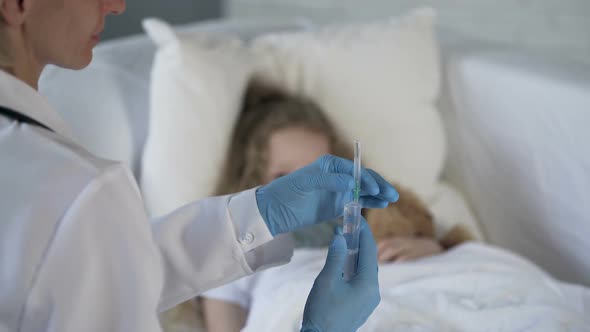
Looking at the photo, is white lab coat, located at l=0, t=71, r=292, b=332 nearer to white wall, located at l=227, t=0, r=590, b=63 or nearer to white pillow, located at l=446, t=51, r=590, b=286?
white pillow, located at l=446, t=51, r=590, b=286

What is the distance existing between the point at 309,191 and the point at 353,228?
7 centimetres

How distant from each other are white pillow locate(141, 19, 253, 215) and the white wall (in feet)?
3.14

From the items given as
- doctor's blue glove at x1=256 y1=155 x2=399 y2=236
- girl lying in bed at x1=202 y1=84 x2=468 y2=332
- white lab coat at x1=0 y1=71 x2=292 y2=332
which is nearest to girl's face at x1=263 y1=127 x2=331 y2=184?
girl lying in bed at x1=202 y1=84 x2=468 y2=332

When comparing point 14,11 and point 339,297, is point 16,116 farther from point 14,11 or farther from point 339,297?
point 339,297

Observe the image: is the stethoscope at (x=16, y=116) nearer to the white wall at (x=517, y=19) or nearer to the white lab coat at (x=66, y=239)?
the white lab coat at (x=66, y=239)

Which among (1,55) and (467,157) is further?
(467,157)

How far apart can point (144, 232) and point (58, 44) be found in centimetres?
20

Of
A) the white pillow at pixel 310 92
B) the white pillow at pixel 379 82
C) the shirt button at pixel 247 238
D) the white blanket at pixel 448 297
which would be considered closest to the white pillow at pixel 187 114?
the white pillow at pixel 310 92

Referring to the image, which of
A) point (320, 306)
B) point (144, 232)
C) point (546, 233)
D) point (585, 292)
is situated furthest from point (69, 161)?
point (546, 233)

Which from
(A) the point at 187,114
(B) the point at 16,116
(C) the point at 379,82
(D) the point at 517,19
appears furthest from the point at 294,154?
(D) the point at 517,19

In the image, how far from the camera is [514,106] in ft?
4.17

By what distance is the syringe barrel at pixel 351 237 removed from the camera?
675 millimetres

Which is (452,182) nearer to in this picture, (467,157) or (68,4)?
(467,157)

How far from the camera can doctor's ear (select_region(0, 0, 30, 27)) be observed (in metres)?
0.54
